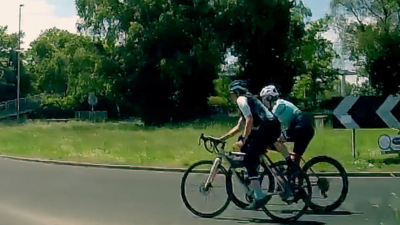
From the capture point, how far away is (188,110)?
48656mm

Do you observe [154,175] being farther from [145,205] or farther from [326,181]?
[326,181]

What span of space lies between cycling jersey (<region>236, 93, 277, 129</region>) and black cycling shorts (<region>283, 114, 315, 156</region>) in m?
0.69

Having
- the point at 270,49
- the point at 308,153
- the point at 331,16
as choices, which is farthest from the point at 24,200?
the point at 331,16

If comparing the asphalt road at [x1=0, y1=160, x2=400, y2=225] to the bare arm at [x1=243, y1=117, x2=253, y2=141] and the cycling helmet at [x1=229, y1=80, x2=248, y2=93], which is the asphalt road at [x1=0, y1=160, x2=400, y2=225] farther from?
the cycling helmet at [x1=229, y1=80, x2=248, y2=93]

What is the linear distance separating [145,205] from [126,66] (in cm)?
3673

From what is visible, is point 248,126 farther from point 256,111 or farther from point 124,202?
point 124,202

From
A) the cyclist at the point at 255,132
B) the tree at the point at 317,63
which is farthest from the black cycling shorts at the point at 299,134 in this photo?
the tree at the point at 317,63

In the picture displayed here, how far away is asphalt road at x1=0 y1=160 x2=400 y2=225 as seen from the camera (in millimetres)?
8375

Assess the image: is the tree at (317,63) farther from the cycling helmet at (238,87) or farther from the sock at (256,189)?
the sock at (256,189)

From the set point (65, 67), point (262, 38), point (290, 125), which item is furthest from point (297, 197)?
point (65, 67)

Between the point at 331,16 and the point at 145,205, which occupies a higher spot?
the point at 331,16

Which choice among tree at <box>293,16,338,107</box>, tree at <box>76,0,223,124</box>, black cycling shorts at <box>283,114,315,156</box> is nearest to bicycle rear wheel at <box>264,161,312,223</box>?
black cycling shorts at <box>283,114,315,156</box>

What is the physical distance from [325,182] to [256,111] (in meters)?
1.49

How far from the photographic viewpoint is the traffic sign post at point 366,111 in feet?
51.8
